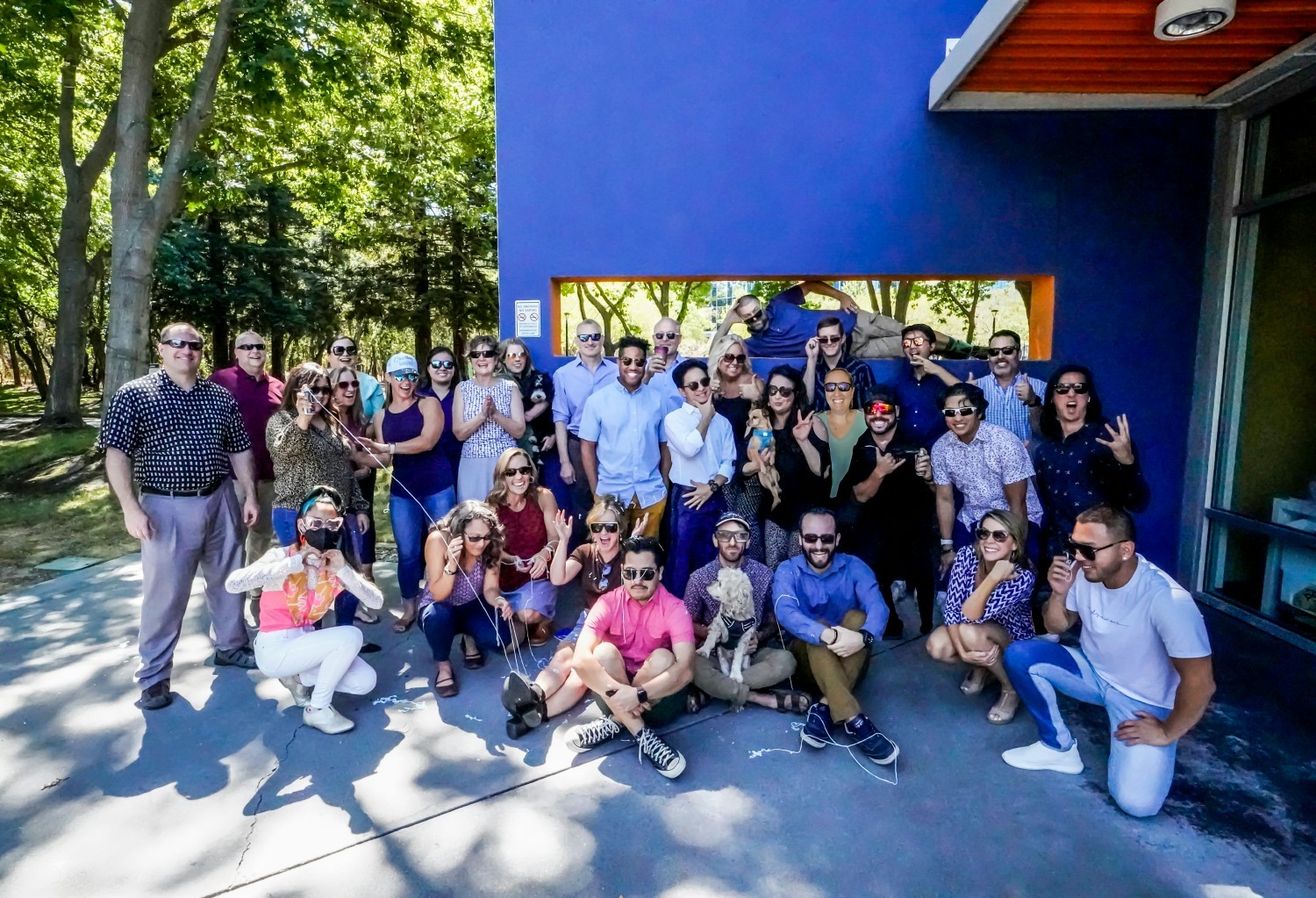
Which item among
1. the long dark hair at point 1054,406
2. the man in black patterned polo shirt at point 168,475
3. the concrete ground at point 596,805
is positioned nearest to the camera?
the concrete ground at point 596,805

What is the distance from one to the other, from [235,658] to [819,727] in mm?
3199

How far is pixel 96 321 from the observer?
2481cm

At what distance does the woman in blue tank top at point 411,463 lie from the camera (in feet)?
15.2

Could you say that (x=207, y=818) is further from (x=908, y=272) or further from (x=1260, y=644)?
(x=1260, y=644)

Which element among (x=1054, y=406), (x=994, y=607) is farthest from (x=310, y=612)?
(x=1054, y=406)

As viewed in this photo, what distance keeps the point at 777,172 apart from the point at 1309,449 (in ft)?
12.7

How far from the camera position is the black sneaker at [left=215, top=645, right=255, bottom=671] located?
4.25 meters

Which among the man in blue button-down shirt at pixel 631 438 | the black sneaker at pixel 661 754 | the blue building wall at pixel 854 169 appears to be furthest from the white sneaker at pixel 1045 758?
the blue building wall at pixel 854 169

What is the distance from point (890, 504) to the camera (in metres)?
4.51

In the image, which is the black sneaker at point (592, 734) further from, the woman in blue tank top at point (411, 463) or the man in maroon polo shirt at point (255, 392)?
the man in maroon polo shirt at point (255, 392)

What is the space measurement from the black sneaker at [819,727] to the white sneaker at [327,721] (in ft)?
7.01

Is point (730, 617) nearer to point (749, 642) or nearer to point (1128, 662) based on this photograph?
point (749, 642)

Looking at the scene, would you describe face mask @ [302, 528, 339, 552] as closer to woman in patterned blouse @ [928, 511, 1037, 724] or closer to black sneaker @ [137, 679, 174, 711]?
black sneaker @ [137, 679, 174, 711]

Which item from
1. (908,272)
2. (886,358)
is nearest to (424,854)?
(886,358)
